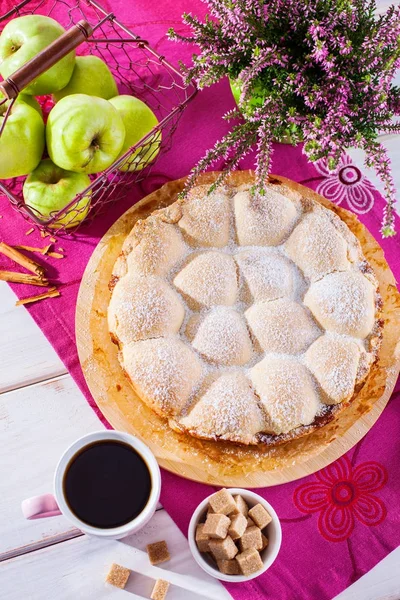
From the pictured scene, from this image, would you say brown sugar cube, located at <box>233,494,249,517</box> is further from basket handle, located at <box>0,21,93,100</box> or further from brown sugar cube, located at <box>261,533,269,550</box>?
basket handle, located at <box>0,21,93,100</box>

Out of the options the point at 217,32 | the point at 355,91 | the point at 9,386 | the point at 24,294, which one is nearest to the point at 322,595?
the point at 9,386

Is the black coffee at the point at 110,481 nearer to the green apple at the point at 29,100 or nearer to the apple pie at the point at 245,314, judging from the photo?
the apple pie at the point at 245,314

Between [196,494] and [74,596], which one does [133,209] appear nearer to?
[196,494]

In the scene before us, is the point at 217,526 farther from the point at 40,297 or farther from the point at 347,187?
the point at 347,187

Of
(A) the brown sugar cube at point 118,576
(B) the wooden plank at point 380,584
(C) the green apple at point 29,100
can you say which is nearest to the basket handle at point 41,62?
(C) the green apple at point 29,100

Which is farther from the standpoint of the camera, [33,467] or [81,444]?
[33,467]

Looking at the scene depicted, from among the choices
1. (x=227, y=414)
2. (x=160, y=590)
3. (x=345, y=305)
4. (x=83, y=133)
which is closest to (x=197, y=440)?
(x=227, y=414)
